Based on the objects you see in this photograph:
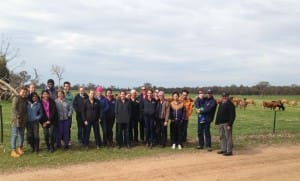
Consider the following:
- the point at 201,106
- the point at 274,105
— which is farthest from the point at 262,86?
the point at 201,106

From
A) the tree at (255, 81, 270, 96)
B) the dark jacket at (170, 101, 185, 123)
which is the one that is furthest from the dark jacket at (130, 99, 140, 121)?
the tree at (255, 81, 270, 96)

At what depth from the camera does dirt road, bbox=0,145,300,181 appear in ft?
34.2

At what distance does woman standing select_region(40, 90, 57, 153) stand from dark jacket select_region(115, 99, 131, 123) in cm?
203

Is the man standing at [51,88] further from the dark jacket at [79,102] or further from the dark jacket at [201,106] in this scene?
the dark jacket at [201,106]

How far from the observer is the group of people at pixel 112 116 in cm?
1328

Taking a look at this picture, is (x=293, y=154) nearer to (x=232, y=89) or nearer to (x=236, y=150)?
(x=236, y=150)

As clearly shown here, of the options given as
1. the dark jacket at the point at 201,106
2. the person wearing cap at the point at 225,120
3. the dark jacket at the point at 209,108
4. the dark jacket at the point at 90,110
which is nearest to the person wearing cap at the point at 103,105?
the dark jacket at the point at 90,110

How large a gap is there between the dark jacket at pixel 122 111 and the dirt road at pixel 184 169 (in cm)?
198

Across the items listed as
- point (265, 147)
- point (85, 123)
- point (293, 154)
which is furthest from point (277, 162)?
point (85, 123)

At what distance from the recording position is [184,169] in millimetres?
11336

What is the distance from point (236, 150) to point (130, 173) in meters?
5.31

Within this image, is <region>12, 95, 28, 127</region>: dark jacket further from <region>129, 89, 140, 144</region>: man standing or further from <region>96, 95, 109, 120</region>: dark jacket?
<region>129, 89, 140, 144</region>: man standing

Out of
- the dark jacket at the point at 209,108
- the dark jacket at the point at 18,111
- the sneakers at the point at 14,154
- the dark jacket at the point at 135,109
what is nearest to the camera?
the sneakers at the point at 14,154

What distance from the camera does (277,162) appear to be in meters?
12.8
